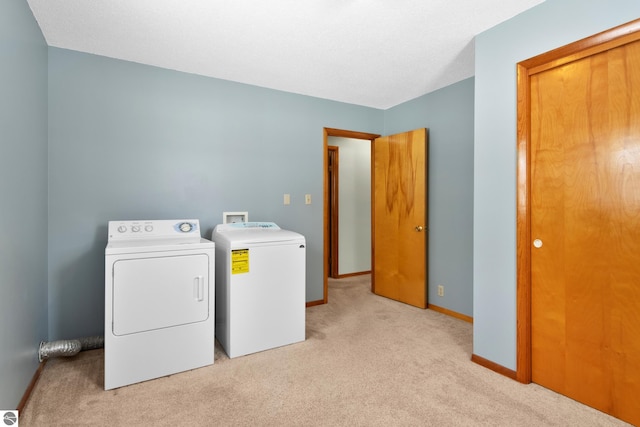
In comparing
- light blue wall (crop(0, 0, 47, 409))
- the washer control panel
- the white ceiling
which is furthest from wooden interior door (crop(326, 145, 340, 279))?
light blue wall (crop(0, 0, 47, 409))

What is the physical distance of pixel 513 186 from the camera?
6.72 ft

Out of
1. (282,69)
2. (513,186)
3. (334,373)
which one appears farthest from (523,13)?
(334,373)

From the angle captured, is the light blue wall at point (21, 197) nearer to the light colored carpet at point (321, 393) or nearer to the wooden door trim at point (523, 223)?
the light colored carpet at point (321, 393)

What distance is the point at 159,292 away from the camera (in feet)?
6.86

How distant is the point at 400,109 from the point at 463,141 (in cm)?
100

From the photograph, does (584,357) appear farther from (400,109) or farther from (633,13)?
(400,109)

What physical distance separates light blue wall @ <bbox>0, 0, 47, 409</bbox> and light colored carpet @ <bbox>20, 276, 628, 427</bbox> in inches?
11.6

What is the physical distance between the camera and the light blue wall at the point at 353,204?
16.1 feet

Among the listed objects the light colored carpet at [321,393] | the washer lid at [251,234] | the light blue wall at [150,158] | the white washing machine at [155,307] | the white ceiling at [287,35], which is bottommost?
the light colored carpet at [321,393]

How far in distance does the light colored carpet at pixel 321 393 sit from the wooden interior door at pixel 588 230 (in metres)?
0.21

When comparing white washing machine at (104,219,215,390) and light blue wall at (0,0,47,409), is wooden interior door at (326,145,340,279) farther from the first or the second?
light blue wall at (0,0,47,409)

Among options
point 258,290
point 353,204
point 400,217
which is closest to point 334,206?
point 353,204

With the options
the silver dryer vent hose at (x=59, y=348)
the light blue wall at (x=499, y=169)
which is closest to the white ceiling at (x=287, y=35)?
the light blue wall at (x=499, y=169)

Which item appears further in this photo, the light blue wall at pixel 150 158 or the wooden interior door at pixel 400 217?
the wooden interior door at pixel 400 217
